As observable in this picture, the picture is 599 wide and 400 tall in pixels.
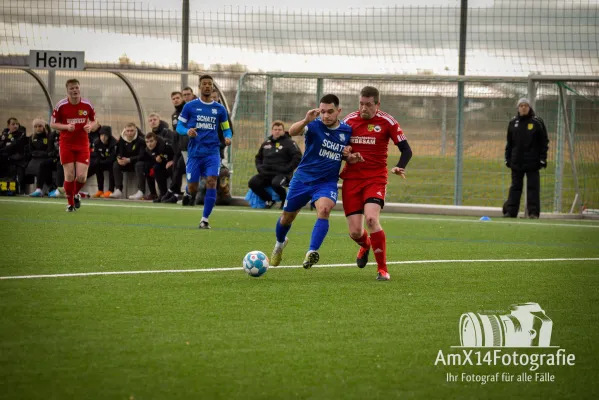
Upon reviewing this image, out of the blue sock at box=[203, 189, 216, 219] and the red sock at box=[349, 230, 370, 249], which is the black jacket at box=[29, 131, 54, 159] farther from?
the red sock at box=[349, 230, 370, 249]

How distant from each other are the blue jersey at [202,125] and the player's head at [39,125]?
8.73 m

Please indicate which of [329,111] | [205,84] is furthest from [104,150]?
[329,111]

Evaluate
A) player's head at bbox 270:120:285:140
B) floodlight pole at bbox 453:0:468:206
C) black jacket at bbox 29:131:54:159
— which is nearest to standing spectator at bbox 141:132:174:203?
black jacket at bbox 29:131:54:159

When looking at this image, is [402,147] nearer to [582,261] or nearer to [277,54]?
[582,261]

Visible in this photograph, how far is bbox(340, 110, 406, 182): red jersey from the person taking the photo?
9141 mm

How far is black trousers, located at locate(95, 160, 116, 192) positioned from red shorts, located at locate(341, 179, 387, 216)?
1373 centimetres

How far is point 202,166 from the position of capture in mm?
14570

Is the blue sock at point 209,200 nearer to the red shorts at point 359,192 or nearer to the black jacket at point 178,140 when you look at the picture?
the red shorts at point 359,192

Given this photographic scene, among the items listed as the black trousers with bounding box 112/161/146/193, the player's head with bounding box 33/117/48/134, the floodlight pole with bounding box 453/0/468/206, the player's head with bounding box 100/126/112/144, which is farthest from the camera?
the player's head with bounding box 33/117/48/134

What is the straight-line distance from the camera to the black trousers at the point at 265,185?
19.2 m

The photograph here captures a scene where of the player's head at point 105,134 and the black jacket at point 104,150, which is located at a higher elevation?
the player's head at point 105,134

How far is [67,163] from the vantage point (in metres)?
15.8

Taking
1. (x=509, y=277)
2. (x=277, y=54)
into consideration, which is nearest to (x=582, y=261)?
(x=509, y=277)

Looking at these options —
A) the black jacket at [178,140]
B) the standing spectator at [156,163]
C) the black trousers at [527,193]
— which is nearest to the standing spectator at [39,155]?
the standing spectator at [156,163]
